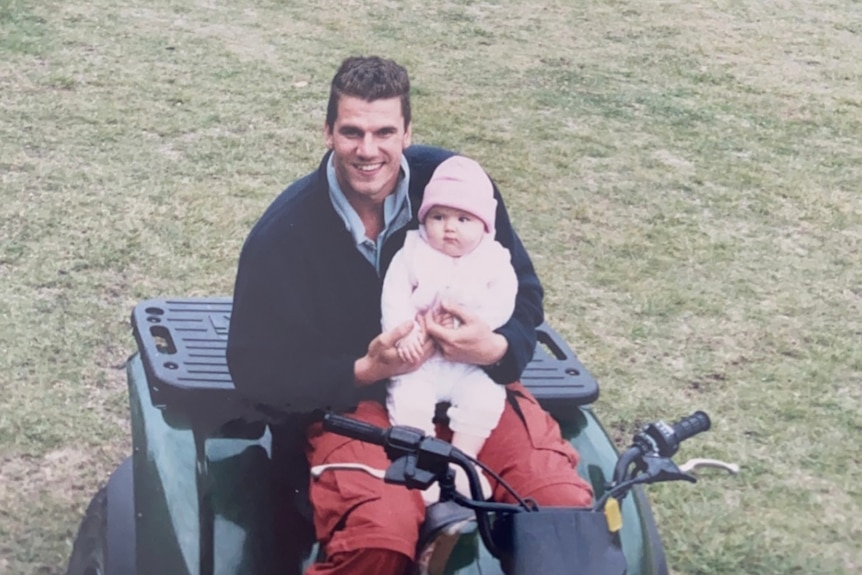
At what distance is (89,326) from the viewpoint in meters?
3.81

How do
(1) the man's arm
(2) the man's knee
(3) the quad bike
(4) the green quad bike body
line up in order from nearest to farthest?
(3) the quad bike → (2) the man's knee → (1) the man's arm → (4) the green quad bike body

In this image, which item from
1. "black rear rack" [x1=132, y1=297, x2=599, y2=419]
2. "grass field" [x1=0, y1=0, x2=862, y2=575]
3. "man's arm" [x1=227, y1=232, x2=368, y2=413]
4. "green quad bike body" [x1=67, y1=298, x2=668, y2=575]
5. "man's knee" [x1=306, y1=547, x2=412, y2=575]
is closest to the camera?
"man's knee" [x1=306, y1=547, x2=412, y2=575]

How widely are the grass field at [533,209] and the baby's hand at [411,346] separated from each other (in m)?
1.39

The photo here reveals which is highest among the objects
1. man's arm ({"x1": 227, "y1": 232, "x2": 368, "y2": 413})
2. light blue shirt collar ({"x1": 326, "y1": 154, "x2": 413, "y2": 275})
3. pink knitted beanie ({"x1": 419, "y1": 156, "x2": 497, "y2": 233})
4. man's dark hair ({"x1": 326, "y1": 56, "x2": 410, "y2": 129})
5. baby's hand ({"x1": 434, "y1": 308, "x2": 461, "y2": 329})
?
man's dark hair ({"x1": 326, "y1": 56, "x2": 410, "y2": 129})

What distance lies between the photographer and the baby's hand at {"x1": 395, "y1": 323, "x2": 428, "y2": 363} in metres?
1.93

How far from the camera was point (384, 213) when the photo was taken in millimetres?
2025

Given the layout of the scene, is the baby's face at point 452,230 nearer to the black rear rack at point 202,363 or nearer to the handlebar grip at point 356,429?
the handlebar grip at point 356,429

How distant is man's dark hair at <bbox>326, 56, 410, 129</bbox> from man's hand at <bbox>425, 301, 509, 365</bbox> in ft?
1.09

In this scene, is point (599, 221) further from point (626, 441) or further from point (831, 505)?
point (831, 505)

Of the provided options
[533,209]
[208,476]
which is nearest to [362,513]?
[208,476]

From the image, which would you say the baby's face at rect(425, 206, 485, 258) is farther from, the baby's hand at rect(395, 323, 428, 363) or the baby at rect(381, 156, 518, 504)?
the baby's hand at rect(395, 323, 428, 363)

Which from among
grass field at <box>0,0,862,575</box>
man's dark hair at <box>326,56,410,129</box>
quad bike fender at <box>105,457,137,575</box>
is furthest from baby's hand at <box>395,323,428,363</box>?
grass field at <box>0,0,862,575</box>

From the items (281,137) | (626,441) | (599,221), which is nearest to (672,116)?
(599,221)

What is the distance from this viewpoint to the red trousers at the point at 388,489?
1891 millimetres
